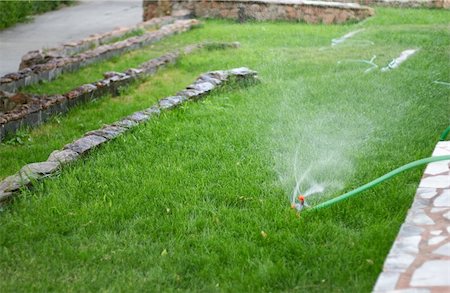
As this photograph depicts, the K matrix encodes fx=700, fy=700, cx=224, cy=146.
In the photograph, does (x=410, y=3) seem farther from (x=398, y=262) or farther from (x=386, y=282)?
(x=386, y=282)

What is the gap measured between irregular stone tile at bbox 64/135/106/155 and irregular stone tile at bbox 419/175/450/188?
2723mm

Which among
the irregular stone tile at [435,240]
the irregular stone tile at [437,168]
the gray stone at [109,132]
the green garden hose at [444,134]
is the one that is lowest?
the gray stone at [109,132]

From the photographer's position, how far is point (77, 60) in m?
10.1

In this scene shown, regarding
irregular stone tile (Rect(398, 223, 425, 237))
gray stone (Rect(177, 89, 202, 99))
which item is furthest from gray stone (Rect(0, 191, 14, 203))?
gray stone (Rect(177, 89, 202, 99))

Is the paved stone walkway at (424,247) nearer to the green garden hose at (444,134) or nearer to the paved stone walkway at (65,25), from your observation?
the green garden hose at (444,134)

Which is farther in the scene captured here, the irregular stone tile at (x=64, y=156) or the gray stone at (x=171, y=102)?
the gray stone at (x=171, y=102)

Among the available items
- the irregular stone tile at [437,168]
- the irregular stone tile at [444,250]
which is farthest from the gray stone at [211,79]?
the irregular stone tile at [444,250]

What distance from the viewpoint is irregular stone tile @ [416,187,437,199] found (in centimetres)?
426

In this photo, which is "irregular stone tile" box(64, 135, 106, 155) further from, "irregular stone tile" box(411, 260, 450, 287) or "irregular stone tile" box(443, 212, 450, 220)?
"irregular stone tile" box(411, 260, 450, 287)

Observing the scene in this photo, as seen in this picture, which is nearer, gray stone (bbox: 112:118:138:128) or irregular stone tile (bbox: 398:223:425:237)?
irregular stone tile (bbox: 398:223:425:237)

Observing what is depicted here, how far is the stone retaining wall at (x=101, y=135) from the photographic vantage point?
5.11m

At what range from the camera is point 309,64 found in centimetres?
912

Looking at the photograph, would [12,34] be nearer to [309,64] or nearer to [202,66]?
[202,66]

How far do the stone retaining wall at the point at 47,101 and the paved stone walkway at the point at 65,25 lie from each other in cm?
259
